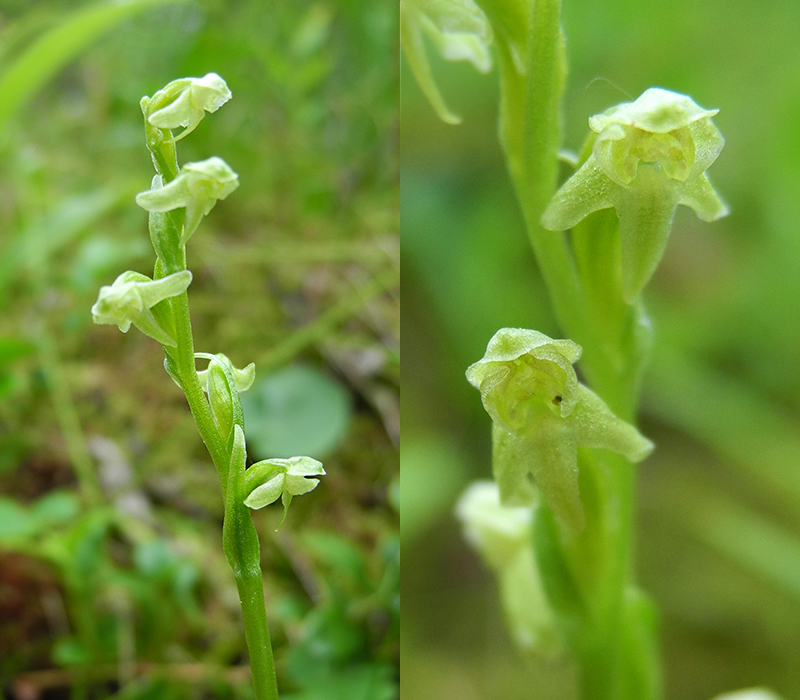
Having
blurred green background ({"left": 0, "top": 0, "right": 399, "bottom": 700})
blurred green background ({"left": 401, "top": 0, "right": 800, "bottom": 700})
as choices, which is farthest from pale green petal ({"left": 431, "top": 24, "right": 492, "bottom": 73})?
blurred green background ({"left": 0, "top": 0, "right": 399, "bottom": 700})

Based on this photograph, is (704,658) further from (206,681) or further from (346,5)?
(346,5)

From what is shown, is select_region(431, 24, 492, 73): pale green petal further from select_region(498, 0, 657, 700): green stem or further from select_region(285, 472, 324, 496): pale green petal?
select_region(285, 472, 324, 496): pale green petal

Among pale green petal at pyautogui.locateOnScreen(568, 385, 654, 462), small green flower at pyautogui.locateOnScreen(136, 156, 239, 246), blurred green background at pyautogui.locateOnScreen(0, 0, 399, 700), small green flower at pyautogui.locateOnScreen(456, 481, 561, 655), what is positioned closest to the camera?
small green flower at pyautogui.locateOnScreen(136, 156, 239, 246)

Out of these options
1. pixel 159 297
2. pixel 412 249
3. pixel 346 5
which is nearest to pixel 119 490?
pixel 412 249

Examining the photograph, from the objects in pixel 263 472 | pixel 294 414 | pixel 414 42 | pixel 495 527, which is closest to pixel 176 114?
pixel 263 472

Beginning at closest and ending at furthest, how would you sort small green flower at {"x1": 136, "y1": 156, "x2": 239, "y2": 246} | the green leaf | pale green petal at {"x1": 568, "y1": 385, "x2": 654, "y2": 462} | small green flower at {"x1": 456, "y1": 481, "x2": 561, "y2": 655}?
small green flower at {"x1": 136, "y1": 156, "x2": 239, "y2": 246} < pale green petal at {"x1": 568, "y1": 385, "x2": 654, "y2": 462} < small green flower at {"x1": 456, "y1": 481, "x2": 561, "y2": 655} < the green leaf

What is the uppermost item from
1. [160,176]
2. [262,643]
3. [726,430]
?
[160,176]

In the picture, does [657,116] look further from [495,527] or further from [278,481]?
[495,527]
